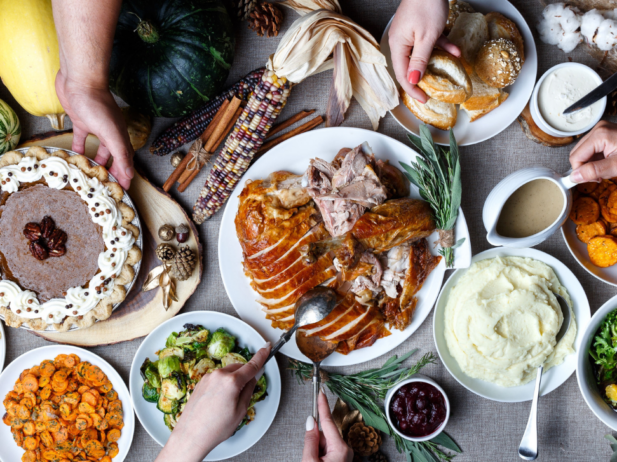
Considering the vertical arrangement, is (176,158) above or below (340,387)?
above

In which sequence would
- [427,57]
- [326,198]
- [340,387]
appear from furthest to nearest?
[340,387] → [326,198] → [427,57]

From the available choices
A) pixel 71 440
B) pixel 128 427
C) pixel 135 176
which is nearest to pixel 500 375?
pixel 128 427

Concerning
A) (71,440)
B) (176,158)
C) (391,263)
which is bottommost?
(71,440)

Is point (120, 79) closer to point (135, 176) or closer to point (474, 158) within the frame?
point (135, 176)

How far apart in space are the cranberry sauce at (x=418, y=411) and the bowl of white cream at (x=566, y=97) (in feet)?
6.17

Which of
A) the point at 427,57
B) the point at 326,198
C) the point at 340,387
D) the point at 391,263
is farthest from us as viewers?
the point at 340,387

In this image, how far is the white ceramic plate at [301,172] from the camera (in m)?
2.76

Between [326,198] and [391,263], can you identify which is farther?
[391,263]

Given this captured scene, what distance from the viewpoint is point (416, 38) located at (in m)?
2.33

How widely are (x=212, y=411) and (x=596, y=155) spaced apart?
9.31ft

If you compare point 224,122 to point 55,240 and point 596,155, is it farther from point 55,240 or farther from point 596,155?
point 596,155

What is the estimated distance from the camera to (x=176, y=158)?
2879 millimetres

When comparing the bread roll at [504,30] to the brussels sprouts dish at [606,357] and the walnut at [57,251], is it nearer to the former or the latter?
the brussels sprouts dish at [606,357]

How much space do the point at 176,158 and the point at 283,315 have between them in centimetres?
129
